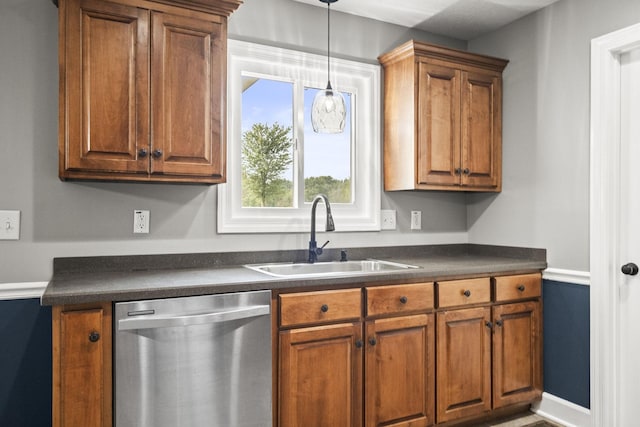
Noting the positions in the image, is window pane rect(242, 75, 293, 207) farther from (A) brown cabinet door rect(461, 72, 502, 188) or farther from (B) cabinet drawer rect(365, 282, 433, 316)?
(A) brown cabinet door rect(461, 72, 502, 188)

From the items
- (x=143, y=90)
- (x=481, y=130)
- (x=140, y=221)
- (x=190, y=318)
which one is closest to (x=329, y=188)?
(x=481, y=130)

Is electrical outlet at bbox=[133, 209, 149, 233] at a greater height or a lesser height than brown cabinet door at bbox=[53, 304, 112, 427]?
greater

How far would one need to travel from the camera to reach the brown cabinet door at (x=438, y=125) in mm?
2818

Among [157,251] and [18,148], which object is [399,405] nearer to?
[157,251]

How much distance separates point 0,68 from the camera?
2141 mm

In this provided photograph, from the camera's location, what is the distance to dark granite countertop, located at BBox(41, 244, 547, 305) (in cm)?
180

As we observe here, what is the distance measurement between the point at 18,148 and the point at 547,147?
9.45 ft

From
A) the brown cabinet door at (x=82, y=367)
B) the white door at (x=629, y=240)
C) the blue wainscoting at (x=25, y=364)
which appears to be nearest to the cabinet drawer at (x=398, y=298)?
the white door at (x=629, y=240)

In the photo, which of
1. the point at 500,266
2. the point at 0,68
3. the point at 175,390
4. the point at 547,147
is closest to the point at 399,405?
the point at 500,266

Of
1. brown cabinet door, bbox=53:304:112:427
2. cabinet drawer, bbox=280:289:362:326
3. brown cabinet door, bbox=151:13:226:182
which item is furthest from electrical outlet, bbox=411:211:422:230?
brown cabinet door, bbox=53:304:112:427

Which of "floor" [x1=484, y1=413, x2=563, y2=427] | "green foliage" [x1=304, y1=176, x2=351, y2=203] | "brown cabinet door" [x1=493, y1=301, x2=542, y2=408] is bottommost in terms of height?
"floor" [x1=484, y1=413, x2=563, y2=427]

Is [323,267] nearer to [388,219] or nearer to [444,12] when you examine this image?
[388,219]

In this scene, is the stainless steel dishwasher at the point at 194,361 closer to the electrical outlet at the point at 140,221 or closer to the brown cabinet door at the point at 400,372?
the brown cabinet door at the point at 400,372

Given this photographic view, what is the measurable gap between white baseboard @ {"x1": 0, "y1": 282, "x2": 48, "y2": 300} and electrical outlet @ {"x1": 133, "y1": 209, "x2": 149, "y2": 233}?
1.57 feet
